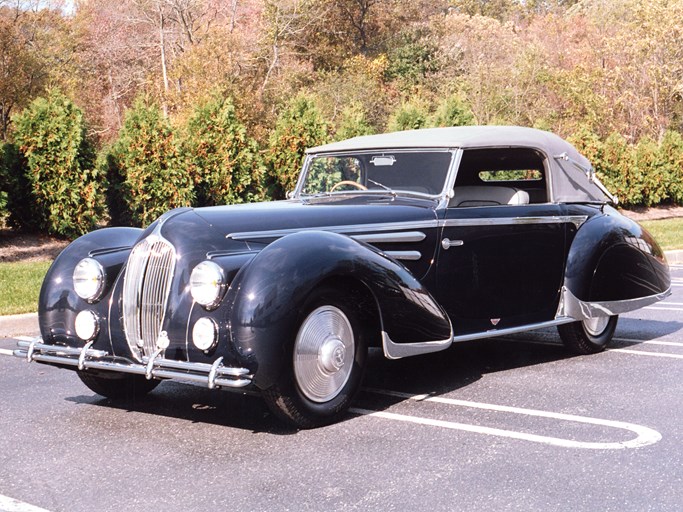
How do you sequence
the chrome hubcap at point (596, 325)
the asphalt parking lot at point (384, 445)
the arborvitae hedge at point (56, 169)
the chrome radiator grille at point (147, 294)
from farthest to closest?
1. the arborvitae hedge at point (56, 169)
2. the chrome hubcap at point (596, 325)
3. the chrome radiator grille at point (147, 294)
4. the asphalt parking lot at point (384, 445)

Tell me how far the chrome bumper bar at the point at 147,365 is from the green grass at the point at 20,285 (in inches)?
156

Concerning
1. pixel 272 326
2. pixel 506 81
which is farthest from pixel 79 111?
pixel 506 81

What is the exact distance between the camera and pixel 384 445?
4.74m

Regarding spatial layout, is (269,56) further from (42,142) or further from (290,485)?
(290,485)

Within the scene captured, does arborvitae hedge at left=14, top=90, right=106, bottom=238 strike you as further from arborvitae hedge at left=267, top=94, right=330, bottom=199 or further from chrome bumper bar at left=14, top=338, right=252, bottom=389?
chrome bumper bar at left=14, top=338, right=252, bottom=389

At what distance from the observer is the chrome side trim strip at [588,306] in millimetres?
6902

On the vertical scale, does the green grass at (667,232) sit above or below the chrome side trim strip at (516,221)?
below

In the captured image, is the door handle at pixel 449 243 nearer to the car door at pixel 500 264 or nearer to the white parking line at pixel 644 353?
the car door at pixel 500 264

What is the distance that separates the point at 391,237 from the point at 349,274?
818 millimetres

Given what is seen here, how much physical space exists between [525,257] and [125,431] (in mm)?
3214

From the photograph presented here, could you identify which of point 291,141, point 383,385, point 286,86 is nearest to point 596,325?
point 383,385

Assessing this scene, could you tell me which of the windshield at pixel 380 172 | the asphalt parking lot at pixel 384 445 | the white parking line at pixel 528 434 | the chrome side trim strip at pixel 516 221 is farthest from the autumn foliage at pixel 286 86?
the white parking line at pixel 528 434

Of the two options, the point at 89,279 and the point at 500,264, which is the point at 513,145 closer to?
the point at 500,264

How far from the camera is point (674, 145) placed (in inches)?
995
